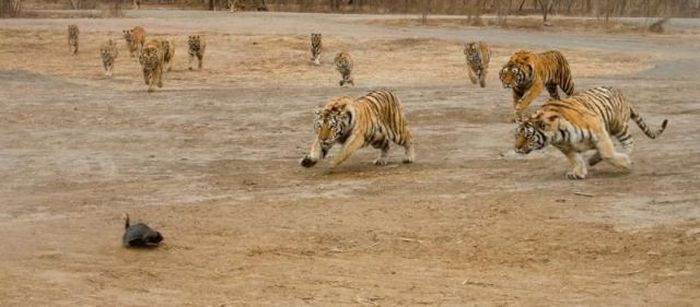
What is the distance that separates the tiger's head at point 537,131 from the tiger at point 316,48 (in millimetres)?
21011

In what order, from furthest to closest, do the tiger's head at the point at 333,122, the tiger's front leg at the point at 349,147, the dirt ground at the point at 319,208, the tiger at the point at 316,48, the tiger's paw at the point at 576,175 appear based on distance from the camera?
the tiger at the point at 316,48
the tiger's front leg at the point at 349,147
the tiger's head at the point at 333,122
the tiger's paw at the point at 576,175
the dirt ground at the point at 319,208

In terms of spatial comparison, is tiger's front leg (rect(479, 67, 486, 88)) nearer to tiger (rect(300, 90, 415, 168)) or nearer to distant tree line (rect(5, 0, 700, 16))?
tiger (rect(300, 90, 415, 168))

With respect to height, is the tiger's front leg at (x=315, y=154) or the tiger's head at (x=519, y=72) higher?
the tiger's head at (x=519, y=72)

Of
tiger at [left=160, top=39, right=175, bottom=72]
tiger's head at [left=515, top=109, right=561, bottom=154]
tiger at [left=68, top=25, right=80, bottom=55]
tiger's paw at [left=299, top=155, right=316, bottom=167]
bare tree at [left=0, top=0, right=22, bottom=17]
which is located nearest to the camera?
tiger's head at [left=515, top=109, right=561, bottom=154]

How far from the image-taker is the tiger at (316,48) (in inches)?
1300

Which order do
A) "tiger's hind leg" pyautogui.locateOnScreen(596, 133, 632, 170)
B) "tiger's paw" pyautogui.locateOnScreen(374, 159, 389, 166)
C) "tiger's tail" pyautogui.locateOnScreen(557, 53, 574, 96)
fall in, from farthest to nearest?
"tiger's tail" pyautogui.locateOnScreen(557, 53, 574, 96) < "tiger's paw" pyautogui.locateOnScreen(374, 159, 389, 166) < "tiger's hind leg" pyautogui.locateOnScreen(596, 133, 632, 170)

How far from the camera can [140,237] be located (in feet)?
30.5

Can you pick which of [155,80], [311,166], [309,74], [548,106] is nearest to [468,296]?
[548,106]

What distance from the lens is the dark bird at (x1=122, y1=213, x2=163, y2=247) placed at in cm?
931

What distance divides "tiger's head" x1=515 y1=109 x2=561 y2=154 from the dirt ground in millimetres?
426

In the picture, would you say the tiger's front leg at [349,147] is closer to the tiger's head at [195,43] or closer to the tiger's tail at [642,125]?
the tiger's tail at [642,125]

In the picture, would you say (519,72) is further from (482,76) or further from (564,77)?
(482,76)

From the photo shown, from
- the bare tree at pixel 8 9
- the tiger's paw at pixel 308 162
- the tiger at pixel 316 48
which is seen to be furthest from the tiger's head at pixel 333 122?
the bare tree at pixel 8 9

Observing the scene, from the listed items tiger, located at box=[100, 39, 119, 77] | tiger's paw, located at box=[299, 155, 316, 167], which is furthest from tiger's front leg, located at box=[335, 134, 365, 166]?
tiger, located at box=[100, 39, 119, 77]
